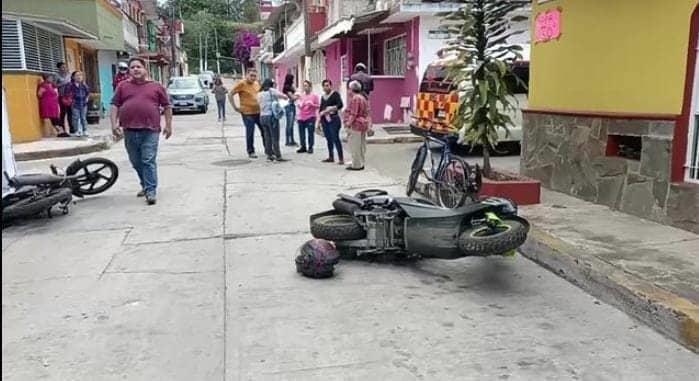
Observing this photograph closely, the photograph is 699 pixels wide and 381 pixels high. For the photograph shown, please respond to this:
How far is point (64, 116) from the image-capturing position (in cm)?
1688

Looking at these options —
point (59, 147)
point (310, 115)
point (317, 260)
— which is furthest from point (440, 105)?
point (59, 147)

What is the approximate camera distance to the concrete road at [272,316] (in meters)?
3.57

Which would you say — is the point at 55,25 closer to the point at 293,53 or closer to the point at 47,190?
the point at 47,190

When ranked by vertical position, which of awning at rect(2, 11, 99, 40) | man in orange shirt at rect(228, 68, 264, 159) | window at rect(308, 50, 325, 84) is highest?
awning at rect(2, 11, 99, 40)

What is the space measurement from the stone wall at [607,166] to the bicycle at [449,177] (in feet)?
4.95

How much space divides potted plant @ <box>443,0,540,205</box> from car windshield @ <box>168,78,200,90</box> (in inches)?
943

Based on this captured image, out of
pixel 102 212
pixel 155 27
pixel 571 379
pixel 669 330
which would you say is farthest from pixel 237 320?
pixel 155 27

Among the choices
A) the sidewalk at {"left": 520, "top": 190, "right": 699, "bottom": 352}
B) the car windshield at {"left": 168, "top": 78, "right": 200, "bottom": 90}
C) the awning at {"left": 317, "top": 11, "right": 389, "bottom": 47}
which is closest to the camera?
the sidewalk at {"left": 520, "top": 190, "right": 699, "bottom": 352}

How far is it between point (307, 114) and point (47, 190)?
6.40 m

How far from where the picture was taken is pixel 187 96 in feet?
96.4

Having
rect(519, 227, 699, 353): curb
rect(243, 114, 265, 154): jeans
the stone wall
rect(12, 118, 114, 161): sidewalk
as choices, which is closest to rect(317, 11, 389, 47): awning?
rect(243, 114, 265, 154): jeans

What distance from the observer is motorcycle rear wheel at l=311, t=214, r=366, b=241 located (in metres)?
5.47

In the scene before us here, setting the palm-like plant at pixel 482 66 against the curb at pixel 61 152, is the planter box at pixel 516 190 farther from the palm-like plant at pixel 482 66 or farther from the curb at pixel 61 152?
the curb at pixel 61 152

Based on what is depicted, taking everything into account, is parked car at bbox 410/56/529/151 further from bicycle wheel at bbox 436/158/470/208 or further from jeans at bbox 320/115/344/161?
bicycle wheel at bbox 436/158/470/208
